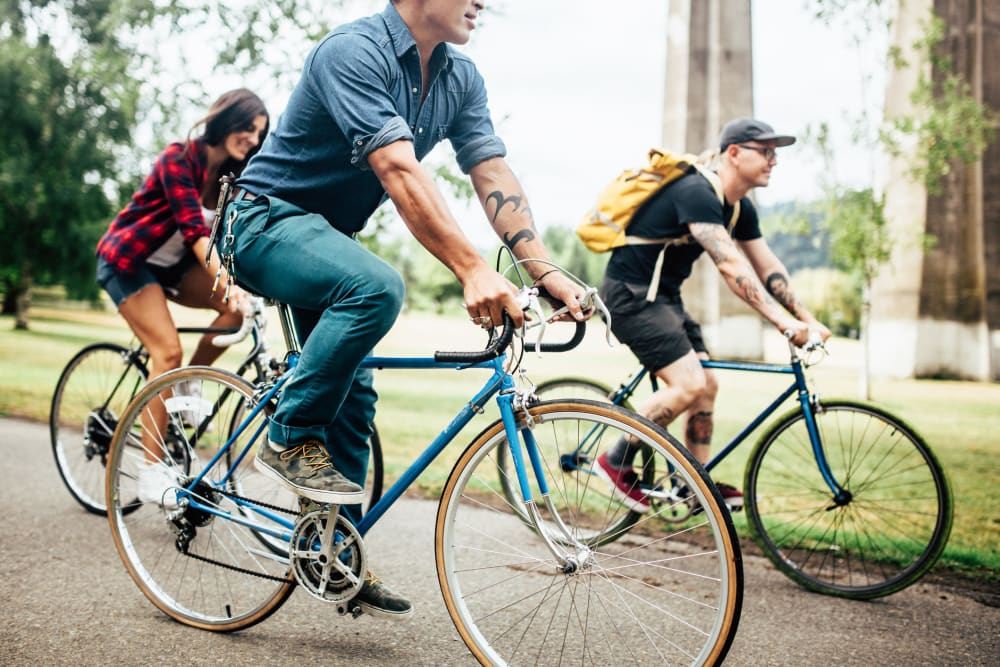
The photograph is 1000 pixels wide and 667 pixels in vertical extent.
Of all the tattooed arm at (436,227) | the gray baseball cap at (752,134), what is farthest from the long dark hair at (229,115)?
the gray baseball cap at (752,134)

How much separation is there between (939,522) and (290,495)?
2802 millimetres

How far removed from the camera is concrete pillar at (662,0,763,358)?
99.9 feet

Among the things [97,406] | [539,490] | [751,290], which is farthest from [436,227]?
[97,406]

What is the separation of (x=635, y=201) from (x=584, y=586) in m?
2.32

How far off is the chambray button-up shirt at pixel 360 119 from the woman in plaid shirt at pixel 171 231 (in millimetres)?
1625

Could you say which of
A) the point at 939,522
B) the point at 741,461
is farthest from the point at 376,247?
the point at 939,522

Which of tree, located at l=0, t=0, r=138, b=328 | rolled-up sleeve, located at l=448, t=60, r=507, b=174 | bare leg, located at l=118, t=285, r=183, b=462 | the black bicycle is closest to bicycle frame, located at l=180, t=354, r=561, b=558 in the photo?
rolled-up sleeve, located at l=448, t=60, r=507, b=174

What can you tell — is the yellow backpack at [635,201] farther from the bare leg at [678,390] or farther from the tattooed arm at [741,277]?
the bare leg at [678,390]

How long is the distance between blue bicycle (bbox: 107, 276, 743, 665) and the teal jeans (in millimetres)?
219

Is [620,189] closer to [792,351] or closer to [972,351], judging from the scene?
[792,351]

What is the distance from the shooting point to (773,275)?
470cm

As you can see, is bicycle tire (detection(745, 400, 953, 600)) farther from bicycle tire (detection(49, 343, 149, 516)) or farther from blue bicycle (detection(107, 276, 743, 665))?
bicycle tire (detection(49, 343, 149, 516))

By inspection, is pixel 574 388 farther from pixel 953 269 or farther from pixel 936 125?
pixel 953 269

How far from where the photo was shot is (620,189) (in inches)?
181
